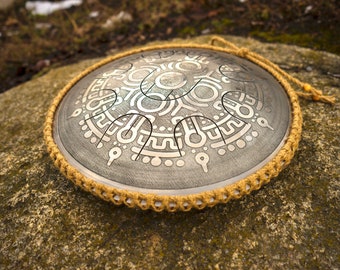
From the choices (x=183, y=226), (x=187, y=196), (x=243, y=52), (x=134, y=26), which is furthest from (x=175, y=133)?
(x=134, y=26)

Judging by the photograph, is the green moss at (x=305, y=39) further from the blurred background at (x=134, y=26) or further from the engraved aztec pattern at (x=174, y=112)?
the engraved aztec pattern at (x=174, y=112)

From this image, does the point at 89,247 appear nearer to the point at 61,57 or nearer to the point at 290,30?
the point at 61,57

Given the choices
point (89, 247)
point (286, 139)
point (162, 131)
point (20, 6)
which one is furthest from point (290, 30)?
point (20, 6)

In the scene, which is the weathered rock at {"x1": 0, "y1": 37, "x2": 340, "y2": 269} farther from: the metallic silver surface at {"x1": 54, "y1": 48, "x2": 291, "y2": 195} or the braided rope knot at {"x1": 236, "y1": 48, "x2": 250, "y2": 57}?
the braided rope knot at {"x1": 236, "y1": 48, "x2": 250, "y2": 57}

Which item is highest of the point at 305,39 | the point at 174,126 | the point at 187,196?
the point at 174,126

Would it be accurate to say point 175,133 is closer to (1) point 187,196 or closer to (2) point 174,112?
(2) point 174,112

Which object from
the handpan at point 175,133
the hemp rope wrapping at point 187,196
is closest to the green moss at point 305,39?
the handpan at point 175,133

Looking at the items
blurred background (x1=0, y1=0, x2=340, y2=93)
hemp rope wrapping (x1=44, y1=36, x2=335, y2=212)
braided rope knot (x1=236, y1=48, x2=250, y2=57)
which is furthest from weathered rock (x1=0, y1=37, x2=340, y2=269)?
blurred background (x1=0, y1=0, x2=340, y2=93)
